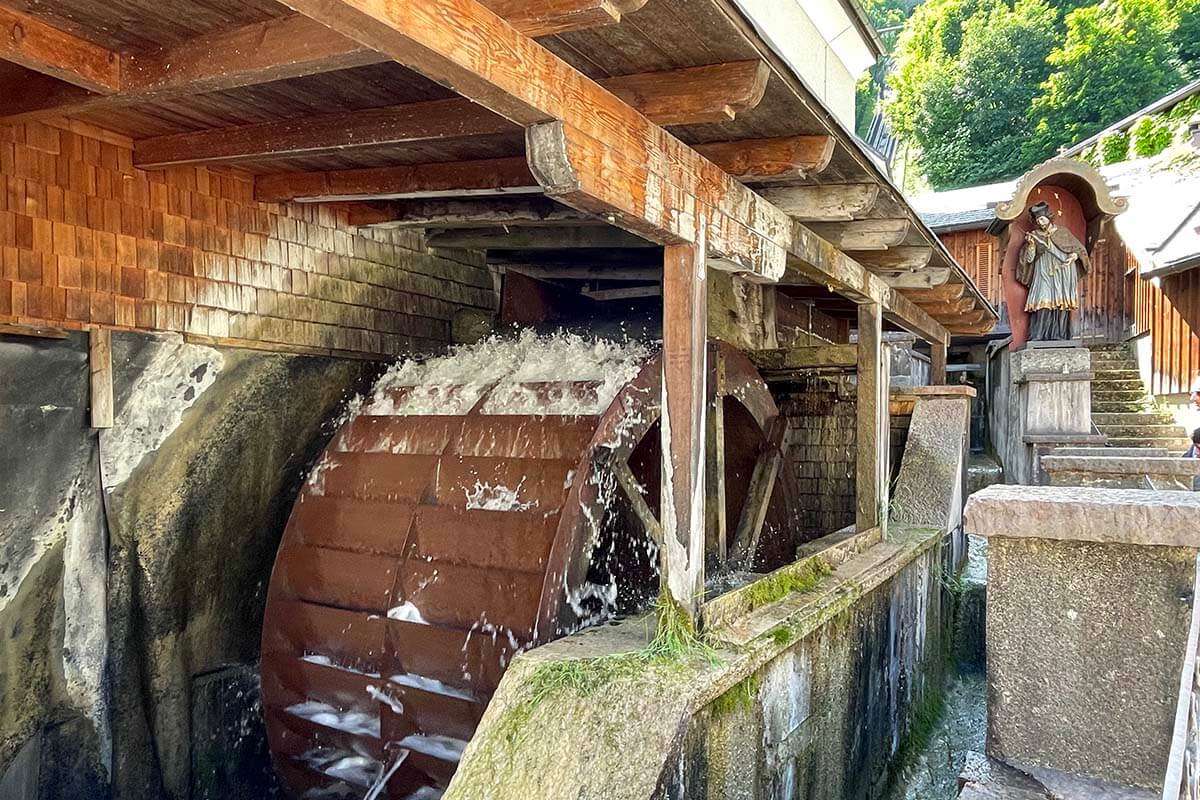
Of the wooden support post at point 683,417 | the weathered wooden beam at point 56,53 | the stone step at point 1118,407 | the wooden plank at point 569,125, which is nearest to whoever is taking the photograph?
the wooden plank at point 569,125

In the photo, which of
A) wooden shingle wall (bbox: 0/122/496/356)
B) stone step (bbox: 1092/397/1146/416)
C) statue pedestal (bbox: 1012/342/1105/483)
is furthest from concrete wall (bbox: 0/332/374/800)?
stone step (bbox: 1092/397/1146/416)

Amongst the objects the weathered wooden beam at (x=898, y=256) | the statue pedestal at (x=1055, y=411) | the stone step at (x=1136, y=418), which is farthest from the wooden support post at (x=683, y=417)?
the stone step at (x=1136, y=418)

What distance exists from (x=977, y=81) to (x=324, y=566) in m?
23.3

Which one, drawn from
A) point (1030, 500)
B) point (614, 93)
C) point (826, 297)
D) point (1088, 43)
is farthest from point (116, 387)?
point (1088, 43)

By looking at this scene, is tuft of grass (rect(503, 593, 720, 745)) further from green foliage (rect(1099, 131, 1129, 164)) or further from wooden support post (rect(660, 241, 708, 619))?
green foliage (rect(1099, 131, 1129, 164))

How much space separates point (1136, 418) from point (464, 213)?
7799 millimetres

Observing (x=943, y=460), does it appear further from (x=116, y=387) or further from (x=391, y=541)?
(x=116, y=387)

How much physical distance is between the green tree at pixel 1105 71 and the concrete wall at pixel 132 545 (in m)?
21.4

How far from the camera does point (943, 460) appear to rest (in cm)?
641

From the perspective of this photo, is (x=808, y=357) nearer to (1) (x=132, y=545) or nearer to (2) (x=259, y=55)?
(1) (x=132, y=545)

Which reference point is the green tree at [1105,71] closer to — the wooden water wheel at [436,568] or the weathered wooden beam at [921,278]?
the weathered wooden beam at [921,278]

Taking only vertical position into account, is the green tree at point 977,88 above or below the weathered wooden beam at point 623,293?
above

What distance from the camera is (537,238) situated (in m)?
5.07

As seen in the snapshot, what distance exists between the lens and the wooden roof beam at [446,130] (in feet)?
7.60
